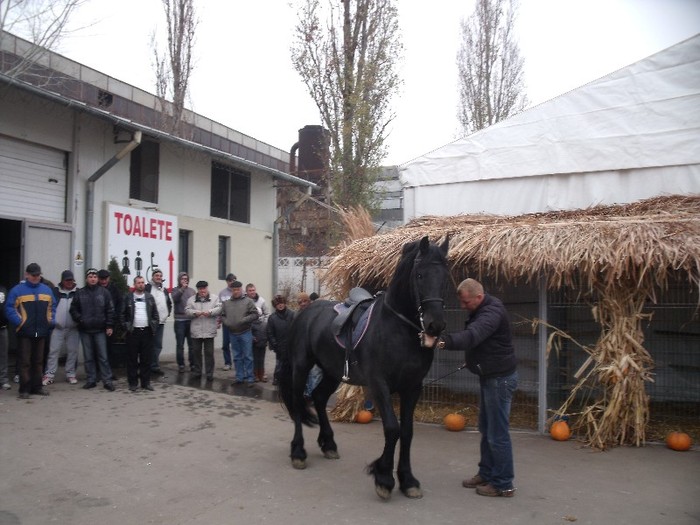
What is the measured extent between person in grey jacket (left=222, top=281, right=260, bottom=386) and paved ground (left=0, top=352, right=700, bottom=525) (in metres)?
2.23

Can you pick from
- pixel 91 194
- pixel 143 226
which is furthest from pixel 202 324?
pixel 91 194

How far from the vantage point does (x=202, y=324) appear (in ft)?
33.6

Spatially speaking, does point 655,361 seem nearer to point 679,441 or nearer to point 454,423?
point 679,441

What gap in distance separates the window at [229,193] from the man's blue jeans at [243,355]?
5.45 metres

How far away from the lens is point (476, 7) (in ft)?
82.4

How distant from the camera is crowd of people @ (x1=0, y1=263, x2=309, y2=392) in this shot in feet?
26.5

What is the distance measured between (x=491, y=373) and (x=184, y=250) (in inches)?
401

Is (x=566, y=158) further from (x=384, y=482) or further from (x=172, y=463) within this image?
(x=172, y=463)

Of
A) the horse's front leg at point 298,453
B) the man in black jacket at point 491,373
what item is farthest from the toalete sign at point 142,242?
the man in black jacket at point 491,373

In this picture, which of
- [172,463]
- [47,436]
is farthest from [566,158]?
[47,436]

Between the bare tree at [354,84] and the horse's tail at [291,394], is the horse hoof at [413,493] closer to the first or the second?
the horse's tail at [291,394]

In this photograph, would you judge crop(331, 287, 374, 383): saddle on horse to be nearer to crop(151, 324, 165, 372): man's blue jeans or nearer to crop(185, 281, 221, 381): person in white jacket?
crop(185, 281, 221, 381): person in white jacket

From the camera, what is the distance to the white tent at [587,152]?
27.4 ft

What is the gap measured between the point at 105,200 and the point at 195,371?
3.79 meters
